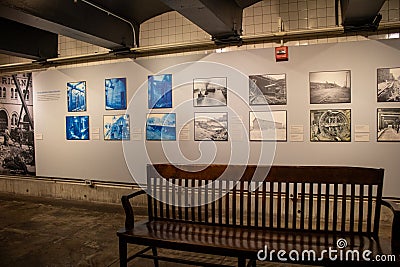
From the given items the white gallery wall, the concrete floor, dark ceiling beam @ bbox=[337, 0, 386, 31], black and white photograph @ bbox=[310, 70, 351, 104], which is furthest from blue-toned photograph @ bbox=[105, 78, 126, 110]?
dark ceiling beam @ bbox=[337, 0, 386, 31]

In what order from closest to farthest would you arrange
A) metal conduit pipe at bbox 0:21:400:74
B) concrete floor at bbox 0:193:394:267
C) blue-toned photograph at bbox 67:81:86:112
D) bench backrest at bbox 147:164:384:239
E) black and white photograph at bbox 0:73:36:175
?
bench backrest at bbox 147:164:384:239 < concrete floor at bbox 0:193:394:267 < metal conduit pipe at bbox 0:21:400:74 < blue-toned photograph at bbox 67:81:86:112 < black and white photograph at bbox 0:73:36:175

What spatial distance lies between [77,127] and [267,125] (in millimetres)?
3087

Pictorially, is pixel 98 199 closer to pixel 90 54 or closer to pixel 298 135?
pixel 90 54

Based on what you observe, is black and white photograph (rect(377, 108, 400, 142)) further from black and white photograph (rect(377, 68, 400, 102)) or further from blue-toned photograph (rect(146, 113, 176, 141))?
blue-toned photograph (rect(146, 113, 176, 141))

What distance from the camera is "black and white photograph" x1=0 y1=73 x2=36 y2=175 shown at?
586cm

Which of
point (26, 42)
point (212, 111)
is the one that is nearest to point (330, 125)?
point (212, 111)

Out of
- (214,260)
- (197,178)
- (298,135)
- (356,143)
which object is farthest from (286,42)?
(214,260)

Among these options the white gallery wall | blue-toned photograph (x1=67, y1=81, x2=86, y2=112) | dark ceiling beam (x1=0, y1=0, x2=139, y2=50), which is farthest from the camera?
blue-toned photograph (x1=67, y1=81, x2=86, y2=112)

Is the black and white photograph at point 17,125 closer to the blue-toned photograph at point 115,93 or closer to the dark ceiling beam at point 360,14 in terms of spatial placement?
the blue-toned photograph at point 115,93

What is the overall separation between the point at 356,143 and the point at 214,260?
7.11 feet

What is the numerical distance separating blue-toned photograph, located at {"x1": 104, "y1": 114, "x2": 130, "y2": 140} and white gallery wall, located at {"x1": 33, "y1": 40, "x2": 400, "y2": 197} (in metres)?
0.08

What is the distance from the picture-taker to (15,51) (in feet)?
16.2

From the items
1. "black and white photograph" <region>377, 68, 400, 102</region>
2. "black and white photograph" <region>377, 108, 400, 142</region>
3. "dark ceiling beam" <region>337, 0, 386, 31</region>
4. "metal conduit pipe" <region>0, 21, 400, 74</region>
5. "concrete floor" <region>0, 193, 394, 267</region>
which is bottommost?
"concrete floor" <region>0, 193, 394, 267</region>

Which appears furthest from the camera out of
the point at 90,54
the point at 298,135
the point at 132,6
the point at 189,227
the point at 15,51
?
the point at 90,54
